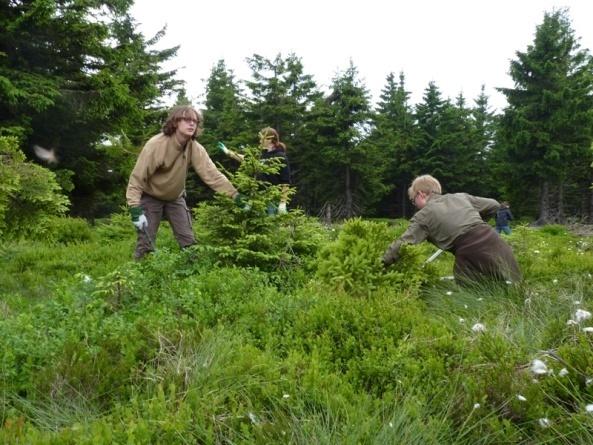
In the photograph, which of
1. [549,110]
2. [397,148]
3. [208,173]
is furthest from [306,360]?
[397,148]

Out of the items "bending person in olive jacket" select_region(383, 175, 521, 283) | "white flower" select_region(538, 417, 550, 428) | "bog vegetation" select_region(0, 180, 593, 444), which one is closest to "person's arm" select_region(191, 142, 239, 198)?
"bog vegetation" select_region(0, 180, 593, 444)

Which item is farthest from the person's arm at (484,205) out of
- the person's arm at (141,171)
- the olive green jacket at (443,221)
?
the person's arm at (141,171)

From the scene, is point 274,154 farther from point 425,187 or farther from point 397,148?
point 397,148

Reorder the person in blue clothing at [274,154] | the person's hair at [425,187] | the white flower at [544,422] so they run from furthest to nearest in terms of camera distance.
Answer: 1. the person in blue clothing at [274,154]
2. the person's hair at [425,187]
3. the white flower at [544,422]

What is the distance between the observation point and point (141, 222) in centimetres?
556

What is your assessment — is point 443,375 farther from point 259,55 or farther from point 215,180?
point 259,55

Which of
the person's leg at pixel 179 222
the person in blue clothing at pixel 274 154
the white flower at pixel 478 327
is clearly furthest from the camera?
the person in blue clothing at pixel 274 154

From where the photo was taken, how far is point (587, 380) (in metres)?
2.33

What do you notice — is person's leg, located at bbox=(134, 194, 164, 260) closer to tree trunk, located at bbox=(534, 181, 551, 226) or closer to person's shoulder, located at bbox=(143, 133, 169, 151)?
person's shoulder, located at bbox=(143, 133, 169, 151)

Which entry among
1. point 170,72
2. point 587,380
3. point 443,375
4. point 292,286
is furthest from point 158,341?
point 170,72

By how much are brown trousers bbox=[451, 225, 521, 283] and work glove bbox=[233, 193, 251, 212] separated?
2.41 metres

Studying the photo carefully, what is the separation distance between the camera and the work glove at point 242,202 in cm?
579

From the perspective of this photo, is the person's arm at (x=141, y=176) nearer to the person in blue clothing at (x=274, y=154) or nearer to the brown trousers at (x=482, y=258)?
the person in blue clothing at (x=274, y=154)

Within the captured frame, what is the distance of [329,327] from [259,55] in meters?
29.5
